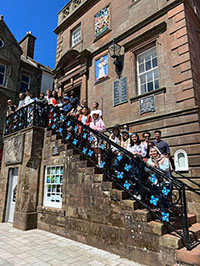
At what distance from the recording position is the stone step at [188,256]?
3480mm

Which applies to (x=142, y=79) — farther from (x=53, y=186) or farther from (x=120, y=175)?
(x=53, y=186)

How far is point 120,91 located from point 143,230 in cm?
678

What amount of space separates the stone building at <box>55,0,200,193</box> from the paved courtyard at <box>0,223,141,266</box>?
12.5 feet

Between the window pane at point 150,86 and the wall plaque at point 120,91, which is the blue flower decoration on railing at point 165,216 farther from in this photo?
the wall plaque at point 120,91

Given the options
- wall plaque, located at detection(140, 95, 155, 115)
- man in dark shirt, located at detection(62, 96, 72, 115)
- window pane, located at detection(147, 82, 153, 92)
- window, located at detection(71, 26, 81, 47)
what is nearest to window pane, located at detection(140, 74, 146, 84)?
window pane, located at detection(147, 82, 153, 92)

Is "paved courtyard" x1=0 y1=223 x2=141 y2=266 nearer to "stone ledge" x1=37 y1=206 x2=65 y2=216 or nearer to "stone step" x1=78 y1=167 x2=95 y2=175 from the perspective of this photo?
"stone ledge" x1=37 y1=206 x2=65 y2=216

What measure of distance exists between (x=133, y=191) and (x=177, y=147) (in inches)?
120

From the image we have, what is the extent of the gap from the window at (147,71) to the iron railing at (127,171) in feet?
12.4

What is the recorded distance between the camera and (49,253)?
4.86 m

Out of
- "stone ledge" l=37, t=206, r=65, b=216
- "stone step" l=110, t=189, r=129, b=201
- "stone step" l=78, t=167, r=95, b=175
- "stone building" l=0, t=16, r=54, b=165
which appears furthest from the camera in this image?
"stone building" l=0, t=16, r=54, b=165

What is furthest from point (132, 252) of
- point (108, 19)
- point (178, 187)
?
point (108, 19)

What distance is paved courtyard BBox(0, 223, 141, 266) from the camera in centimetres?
433

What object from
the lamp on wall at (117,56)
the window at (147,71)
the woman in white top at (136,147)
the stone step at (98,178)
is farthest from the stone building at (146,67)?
the stone step at (98,178)

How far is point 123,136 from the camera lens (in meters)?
6.37
